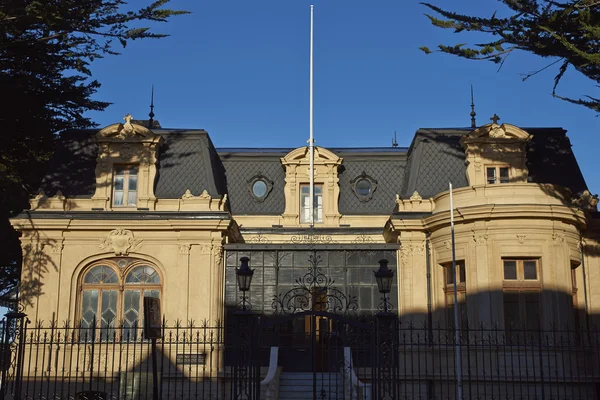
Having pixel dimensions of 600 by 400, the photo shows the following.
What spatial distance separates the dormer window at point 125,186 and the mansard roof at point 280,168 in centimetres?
74

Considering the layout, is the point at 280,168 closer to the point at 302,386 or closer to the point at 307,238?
the point at 307,238

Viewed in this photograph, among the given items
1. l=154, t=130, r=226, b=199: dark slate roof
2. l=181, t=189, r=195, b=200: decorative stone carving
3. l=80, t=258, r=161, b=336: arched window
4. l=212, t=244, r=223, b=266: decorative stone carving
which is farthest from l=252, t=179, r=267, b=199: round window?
l=80, t=258, r=161, b=336: arched window

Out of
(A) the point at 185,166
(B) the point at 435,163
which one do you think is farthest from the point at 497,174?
(A) the point at 185,166

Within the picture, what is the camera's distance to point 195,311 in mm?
21656

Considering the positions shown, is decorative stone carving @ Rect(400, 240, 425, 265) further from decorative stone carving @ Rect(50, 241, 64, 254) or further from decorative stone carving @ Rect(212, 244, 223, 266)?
decorative stone carving @ Rect(50, 241, 64, 254)

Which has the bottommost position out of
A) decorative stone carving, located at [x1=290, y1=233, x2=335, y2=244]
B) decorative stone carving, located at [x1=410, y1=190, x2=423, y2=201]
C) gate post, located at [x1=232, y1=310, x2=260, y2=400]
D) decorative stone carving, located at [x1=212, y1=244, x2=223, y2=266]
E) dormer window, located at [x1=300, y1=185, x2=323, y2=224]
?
gate post, located at [x1=232, y1=310, x2=260, y2=400]

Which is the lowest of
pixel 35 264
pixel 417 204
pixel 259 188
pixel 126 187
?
pixel 35 264

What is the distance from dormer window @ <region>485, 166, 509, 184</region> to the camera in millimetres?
23594

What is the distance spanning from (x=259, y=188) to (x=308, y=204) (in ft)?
6.34

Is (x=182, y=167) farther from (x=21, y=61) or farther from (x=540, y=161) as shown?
(x=540, y=161)

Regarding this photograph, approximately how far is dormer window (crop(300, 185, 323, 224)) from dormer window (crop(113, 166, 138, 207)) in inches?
244

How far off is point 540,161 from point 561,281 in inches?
217

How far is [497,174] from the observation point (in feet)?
77.5

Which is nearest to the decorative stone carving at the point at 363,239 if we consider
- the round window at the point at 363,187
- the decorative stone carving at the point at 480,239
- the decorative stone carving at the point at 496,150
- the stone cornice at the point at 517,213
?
the round window at the point at 363,187
